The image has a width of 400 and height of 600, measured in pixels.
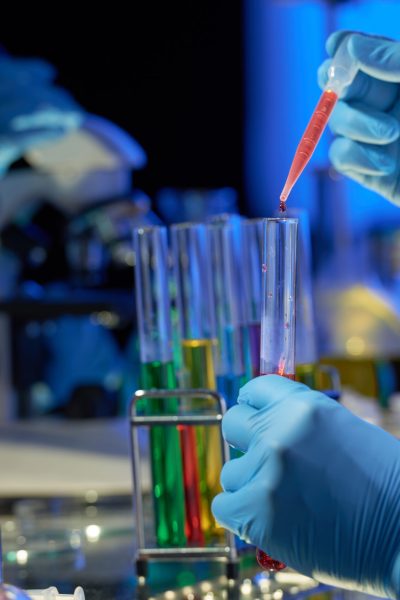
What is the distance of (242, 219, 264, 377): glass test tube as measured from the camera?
4.42 feet

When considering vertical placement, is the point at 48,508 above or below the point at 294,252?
below

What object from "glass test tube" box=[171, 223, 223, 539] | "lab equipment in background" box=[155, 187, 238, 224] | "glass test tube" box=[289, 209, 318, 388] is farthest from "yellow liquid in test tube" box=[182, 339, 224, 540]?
"lab equipment in background" box=[155, 187, 238, 224]

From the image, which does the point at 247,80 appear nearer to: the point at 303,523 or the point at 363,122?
the point at 363,122

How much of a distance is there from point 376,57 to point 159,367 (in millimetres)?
498

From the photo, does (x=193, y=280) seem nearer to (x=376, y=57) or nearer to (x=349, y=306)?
(x=376, y=57)

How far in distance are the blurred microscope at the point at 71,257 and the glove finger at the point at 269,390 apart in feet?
5.79

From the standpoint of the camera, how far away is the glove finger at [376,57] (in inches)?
55.3

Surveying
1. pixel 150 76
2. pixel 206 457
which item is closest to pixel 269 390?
pixel 206 457

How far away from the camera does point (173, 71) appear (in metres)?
4.86

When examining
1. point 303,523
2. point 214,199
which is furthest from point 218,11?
point 303,523

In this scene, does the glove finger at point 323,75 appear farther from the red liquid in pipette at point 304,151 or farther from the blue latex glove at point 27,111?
the blue latex glove at point 27,111

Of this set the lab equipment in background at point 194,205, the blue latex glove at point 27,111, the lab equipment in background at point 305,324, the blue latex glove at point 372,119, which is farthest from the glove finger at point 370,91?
the lab equipment in background at point 194,205

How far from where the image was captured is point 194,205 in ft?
13.3

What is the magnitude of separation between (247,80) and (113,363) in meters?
1.70
